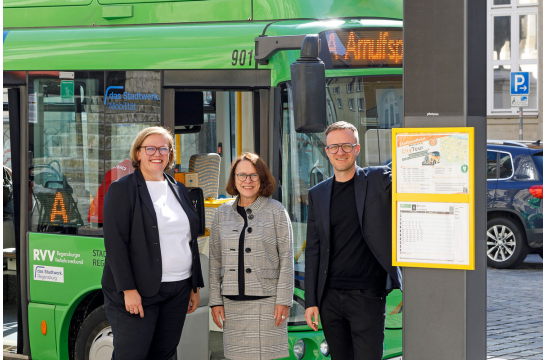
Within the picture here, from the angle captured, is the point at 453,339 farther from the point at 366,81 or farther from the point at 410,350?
the point at 366,81

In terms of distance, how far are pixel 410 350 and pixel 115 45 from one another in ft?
10.8

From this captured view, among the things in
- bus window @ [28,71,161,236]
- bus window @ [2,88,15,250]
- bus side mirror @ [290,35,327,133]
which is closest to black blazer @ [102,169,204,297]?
bus side mirror @ [290,35,327,133]

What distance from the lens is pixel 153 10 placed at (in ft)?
18.3

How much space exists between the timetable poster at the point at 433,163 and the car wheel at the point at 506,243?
8815mm

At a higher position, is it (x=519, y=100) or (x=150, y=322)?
(x=519, y=100)

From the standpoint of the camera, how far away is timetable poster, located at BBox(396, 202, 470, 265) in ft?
10.3

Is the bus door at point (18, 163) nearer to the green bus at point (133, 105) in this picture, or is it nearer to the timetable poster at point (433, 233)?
the green bus at point (133, 105)

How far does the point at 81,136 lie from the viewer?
5.42 m

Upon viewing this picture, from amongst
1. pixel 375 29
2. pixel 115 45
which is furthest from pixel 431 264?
pixel 115 45

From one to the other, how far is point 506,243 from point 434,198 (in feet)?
29.5

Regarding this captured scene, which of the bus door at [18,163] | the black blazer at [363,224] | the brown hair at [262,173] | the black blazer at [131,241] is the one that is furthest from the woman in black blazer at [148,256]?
the bus door at [18,163]

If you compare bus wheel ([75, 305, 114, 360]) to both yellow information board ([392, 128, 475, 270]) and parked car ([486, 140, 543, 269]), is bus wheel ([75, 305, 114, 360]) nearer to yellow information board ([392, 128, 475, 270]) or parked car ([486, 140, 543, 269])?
yellow information board ([392, 128, 475, 270])

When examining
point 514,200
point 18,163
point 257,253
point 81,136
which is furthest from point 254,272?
point 514,200

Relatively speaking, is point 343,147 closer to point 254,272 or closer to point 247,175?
point 247,175
